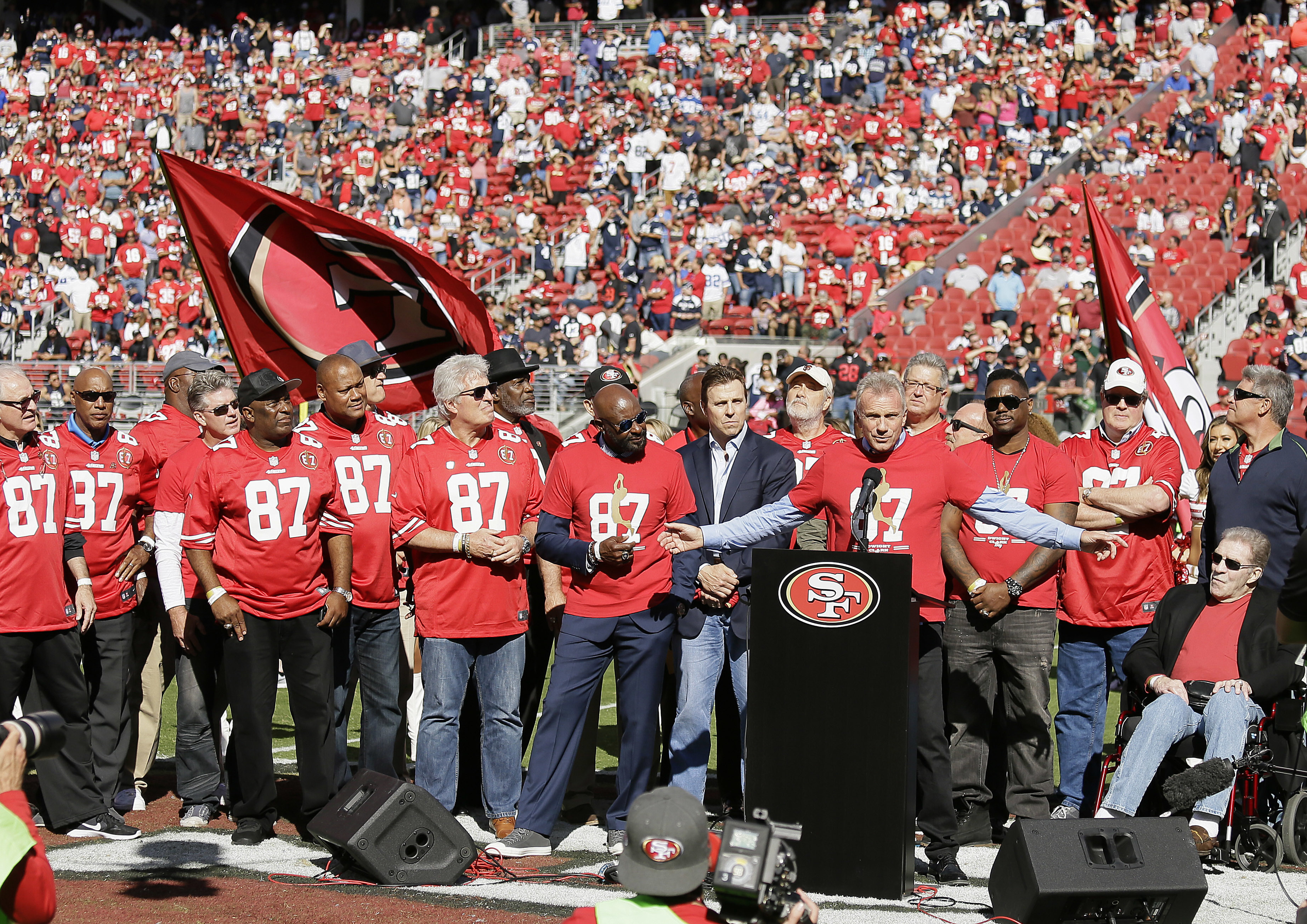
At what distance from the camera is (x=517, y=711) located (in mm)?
7223

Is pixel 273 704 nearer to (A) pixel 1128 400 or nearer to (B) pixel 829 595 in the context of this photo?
(B) pixel 829 595

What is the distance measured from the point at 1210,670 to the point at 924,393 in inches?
68.5

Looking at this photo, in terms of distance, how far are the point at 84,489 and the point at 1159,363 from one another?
610 cm

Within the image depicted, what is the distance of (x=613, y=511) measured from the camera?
7.03 m

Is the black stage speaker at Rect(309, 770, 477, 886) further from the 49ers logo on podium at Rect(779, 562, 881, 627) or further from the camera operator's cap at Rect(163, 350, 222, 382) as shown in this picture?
the camera operator's cap at Rect(163, 350, 222, 382)

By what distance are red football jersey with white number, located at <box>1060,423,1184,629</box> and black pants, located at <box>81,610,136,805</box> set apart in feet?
14.9

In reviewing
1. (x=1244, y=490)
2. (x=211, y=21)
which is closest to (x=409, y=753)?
(x=1244, y=490)

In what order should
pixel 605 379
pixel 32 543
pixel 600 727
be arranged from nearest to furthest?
1. pixel 32 543
2. pixel 605 379
3. pixel 600 727

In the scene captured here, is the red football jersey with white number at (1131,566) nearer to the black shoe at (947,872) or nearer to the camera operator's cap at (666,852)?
the black shoe at (947,872)

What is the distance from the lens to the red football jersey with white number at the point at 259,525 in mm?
7051

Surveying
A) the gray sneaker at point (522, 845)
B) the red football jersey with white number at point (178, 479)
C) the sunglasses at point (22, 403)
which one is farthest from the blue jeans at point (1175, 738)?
the sunglasses at point (22, 403)

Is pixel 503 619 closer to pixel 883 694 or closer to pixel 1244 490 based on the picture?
pixel 883 694

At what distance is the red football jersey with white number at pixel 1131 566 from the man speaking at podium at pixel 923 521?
31.3 inches

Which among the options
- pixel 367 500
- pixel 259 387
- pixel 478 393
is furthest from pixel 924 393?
pixel 259 387
